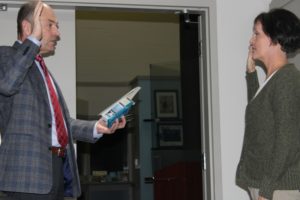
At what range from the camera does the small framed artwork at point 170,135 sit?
392 centimetres

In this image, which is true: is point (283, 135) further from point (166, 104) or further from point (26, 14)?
point (166, 104)

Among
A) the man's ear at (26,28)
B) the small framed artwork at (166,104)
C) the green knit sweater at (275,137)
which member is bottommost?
the green knit sweater at (275,137)

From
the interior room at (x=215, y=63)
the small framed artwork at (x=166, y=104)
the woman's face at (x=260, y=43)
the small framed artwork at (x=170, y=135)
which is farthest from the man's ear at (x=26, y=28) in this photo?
the small framed artwork at (x=166, y=104)

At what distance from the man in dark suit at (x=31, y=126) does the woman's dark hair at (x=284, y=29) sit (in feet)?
3.24

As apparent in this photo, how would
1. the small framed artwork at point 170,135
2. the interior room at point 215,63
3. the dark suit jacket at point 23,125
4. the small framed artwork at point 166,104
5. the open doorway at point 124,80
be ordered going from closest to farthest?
the dark suit jacket at point 23,125, the interior room at point 215,63, the small framed artwork at point 170,135, the small framed artwork at point 166,104, the open doorway at point 124,80

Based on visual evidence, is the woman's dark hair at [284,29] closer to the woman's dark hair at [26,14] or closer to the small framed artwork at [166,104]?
the woman's dark hair at [26,14]

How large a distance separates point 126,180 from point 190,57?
11.8 ft

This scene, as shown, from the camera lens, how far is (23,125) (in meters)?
2.04

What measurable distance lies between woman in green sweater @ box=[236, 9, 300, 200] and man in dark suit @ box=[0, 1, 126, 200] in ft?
2.60

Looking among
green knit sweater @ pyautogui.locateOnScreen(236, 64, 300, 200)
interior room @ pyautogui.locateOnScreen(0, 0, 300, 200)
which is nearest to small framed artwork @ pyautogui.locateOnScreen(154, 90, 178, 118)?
interior room @ pyautogui.locateOnScreen(0, 0, 300, 200)

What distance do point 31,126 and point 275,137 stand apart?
3.22 ft

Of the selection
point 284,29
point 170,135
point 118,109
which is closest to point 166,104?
point 170,135

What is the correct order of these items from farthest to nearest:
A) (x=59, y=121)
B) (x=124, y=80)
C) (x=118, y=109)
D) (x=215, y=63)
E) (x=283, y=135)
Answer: (x=124, y=80) < (x=215, y=63) < (x=118, y=109) < (x=59, y=121) < (x=283, y=135)

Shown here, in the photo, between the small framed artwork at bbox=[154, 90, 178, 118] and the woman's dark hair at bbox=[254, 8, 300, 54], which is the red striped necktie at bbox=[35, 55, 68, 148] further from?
the small framed artwork at bbox=[154, 90, 178, 118]
